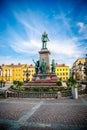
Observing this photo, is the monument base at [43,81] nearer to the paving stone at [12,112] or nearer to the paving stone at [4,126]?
the paving stone at [12,112]

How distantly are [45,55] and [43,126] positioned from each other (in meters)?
21.1

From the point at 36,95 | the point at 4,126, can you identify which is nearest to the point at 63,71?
the point at 36,95

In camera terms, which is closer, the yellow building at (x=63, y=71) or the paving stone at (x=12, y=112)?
the paving stone at (x=12, y=112)

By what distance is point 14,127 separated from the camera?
19.9ft

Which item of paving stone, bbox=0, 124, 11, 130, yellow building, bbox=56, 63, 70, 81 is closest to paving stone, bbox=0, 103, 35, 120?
paving stone, bbox=0, 124, 11, 130

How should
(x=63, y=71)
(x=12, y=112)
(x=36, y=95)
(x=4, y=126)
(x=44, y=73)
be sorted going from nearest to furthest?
(x=4, y=126), (x=12, y=112), (x=36, y=95), (x=44, y=73), (x=63, y=71)

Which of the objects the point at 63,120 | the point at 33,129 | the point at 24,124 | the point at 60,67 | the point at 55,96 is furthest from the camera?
the point at 60,67

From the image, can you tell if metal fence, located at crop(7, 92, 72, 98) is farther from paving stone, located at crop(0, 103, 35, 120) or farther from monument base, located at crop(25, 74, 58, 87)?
monument base, located at crop(25, 74, 58, 87)

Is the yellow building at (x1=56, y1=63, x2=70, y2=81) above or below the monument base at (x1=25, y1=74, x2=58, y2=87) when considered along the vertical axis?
above

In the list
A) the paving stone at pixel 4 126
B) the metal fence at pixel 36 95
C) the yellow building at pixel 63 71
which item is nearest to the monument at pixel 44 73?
the metal fence at pixel 36 95

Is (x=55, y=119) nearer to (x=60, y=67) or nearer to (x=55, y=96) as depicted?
(x=55, y=96)

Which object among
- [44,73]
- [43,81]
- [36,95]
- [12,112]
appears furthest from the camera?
[44,73]

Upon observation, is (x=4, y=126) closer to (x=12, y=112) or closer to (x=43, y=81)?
(x=12, y=112)

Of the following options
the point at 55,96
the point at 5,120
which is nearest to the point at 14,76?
the point at 55,96
